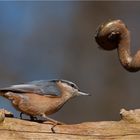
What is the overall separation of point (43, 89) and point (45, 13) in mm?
1137

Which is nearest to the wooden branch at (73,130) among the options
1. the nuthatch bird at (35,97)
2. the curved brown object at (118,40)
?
the nuthatch bird at (35,97)

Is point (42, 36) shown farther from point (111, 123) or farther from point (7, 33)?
point (111, 123)

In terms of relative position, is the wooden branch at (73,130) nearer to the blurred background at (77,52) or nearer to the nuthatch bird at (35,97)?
the nuthatch bird at (35,97)

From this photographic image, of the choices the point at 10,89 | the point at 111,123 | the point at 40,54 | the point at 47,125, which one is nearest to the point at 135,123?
the point at 111,123

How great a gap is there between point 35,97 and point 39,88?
3cm

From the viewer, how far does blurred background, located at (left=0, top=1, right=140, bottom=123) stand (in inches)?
96.8

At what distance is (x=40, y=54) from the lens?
2.48m

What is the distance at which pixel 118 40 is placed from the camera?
133 centimetres

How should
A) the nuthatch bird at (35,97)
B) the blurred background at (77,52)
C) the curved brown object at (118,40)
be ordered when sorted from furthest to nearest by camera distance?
the blurred background at (77,52), the nuthatch bird at (35,97), the curved brown object at (118,40)

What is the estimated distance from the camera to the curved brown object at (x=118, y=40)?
1298 millimetres

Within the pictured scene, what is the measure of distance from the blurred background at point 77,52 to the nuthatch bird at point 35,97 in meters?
0.96

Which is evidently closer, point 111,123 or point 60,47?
point 111,123

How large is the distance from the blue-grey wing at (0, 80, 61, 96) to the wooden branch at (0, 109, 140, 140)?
9 cm

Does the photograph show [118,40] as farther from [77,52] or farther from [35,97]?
[77,52]
